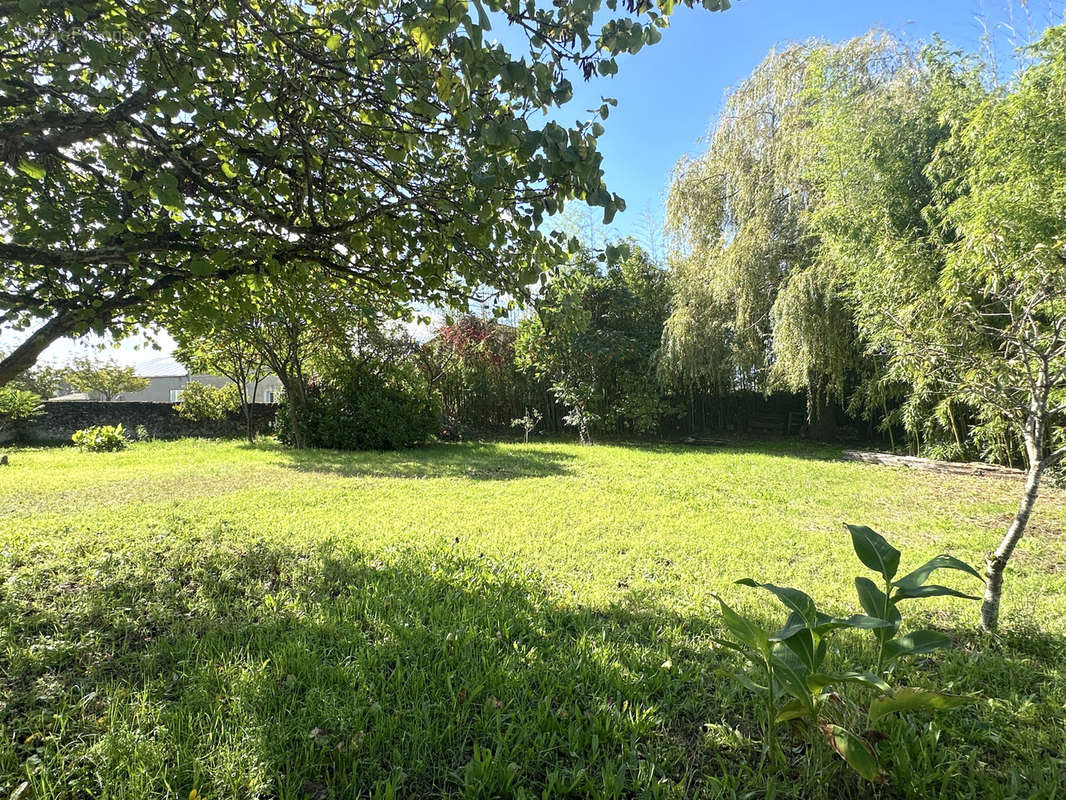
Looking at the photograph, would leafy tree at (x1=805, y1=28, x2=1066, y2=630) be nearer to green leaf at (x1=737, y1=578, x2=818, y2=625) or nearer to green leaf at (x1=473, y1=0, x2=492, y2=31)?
green leaf at (x1=737, y1=578, x2=818, y2=625)

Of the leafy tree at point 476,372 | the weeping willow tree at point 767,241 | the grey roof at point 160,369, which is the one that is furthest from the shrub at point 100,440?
the grey roof at point 160,369

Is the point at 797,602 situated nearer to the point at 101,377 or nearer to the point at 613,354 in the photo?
the point at 613,354

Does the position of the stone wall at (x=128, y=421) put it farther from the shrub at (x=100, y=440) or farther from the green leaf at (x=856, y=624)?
the green leaf at (x=856, y=624)

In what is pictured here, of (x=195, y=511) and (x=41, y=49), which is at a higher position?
(x=41, y=49)

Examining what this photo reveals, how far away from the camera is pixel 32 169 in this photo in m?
2.42

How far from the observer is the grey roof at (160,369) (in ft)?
94.5

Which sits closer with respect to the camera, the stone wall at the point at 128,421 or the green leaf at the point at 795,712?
the green leaf at the point at 795,712

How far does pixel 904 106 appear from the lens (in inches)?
296

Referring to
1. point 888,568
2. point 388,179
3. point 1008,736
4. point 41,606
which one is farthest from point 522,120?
point 41,606

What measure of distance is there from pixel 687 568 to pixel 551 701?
1.72 metres

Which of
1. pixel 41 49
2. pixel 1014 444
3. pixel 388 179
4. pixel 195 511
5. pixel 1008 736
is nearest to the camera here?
pixel 1008 736

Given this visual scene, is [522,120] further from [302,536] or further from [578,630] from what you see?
[302,536]

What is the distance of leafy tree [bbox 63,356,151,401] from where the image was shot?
21.0 meters

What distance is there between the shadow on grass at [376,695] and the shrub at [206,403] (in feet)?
35.1
